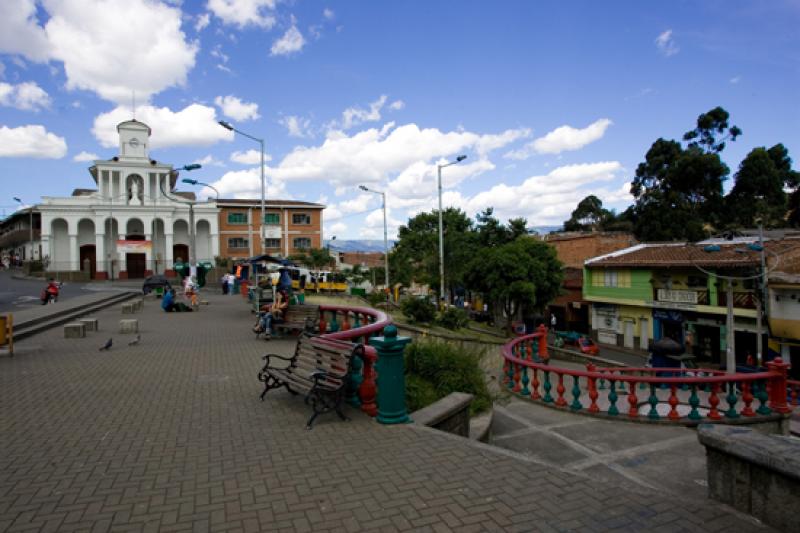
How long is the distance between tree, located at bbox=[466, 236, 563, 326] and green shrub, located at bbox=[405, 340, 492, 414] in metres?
25.3

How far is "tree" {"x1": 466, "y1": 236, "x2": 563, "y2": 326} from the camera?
32.7 m

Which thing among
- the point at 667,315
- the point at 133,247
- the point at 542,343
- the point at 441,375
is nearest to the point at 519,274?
the point at 667,315

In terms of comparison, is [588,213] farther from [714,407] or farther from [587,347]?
[714,407]

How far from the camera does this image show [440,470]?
449 cm

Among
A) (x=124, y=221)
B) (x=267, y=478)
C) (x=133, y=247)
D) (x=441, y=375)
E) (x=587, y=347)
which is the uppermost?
(x=124, y=221)

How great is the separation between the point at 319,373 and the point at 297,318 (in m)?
7.86

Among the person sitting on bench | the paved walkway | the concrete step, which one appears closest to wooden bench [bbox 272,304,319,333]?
the person sitting on bench

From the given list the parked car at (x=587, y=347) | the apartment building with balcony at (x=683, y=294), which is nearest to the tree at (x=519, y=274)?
the parked car at (x=587, y=347)

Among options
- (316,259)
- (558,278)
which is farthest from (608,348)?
(316,259)

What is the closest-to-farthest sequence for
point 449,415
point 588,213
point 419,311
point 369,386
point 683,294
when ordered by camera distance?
1. point 449,415
2. point 369,386
3. point 419,311
4. point 683,294
5. point 588,213

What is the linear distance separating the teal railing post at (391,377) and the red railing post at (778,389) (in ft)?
18.7

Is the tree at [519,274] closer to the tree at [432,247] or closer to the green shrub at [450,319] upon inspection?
the tree at [432,247]

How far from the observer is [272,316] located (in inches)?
532

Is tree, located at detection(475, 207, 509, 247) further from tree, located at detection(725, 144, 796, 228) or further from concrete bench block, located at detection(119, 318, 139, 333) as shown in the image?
concrete bench block, located at detection(119, 318, 139, 333)
